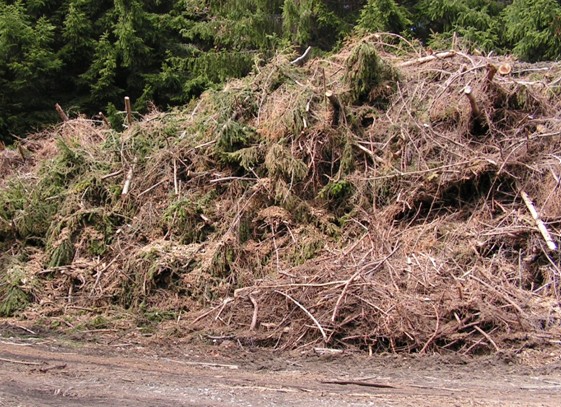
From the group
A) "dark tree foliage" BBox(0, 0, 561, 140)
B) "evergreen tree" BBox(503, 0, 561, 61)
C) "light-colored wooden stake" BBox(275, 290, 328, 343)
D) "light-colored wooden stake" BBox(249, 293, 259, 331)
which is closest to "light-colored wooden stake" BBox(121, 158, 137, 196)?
"light-colored wooden stake" BBox(249, 293, 259, 331)

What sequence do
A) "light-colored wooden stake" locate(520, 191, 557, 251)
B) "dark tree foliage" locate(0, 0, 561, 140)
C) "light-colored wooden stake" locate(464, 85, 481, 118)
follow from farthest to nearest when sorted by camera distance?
"dark tree foliage" locate(0, 0, 561, 140), "light-colored wooden stake" locate(464, 85, 481, 118), "light-colored wooden stake" locate(520, 191, 557, 251)

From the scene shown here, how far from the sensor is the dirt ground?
16.7 feet

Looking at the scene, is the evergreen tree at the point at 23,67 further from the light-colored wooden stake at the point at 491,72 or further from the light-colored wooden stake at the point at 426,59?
the light-colored wooden stake at the point at 491,72

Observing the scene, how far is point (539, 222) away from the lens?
26.3 ft

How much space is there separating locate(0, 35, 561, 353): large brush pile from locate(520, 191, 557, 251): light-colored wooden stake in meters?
0.03

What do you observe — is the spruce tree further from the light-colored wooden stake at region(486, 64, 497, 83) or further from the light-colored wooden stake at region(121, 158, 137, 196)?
the light-colored wooden stake at region(121, 158, 137, 196)

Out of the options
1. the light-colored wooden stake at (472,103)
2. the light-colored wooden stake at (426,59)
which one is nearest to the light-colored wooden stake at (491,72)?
the light-colored wooden stake at (472,103)

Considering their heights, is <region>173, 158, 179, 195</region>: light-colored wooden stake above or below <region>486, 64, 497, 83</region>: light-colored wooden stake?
below

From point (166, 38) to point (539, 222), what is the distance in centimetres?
1222

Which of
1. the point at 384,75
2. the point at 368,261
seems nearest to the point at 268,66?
the point at 384,75

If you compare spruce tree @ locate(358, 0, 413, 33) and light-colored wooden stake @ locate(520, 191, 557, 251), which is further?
spruce tree @ locate(358, 0, 413, 33)

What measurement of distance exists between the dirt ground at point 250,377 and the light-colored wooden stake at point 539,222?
1.71m

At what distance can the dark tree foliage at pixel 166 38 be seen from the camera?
1484 centimetres

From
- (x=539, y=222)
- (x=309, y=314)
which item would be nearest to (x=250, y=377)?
(x=309, y=314)
